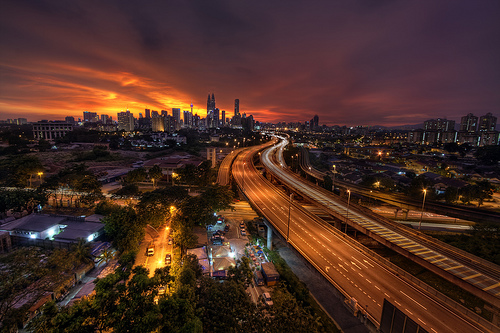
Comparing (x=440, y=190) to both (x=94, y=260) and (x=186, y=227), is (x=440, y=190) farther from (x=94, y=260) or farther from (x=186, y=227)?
(x=94, y=260)

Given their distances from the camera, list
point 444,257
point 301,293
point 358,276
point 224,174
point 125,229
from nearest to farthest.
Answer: point 358,276 → point 444,257 → point 301,293 → point 125,229 → point 224,174

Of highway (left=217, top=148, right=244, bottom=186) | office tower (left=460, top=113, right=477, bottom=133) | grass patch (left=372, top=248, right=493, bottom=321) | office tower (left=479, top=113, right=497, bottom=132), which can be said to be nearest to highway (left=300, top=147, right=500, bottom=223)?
grass patch (left=372, top=248, right=493, bottom=321)

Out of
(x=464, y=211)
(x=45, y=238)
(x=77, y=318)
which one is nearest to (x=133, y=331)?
(x=77, y=318)

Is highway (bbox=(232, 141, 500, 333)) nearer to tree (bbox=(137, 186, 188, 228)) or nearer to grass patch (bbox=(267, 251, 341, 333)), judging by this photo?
grass patch (bbox=(267, 251, 341, 333))

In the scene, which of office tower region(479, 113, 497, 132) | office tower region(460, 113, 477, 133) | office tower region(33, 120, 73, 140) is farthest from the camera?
office tower region(460, 113, 477, 133)

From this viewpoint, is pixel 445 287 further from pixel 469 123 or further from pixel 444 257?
pixel 469 123

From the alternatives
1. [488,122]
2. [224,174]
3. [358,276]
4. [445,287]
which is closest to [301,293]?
[358,276]
